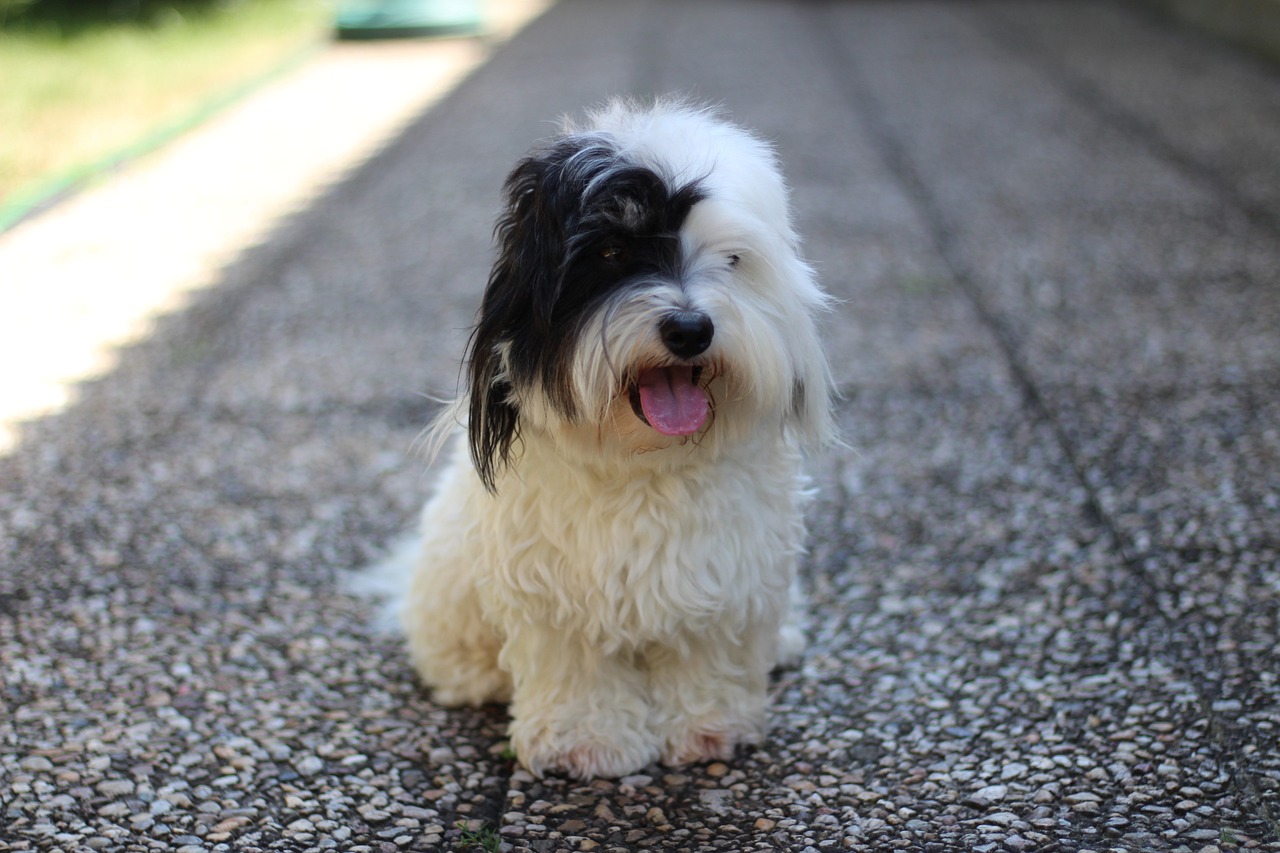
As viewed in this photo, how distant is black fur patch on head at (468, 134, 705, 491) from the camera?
6.93 ft

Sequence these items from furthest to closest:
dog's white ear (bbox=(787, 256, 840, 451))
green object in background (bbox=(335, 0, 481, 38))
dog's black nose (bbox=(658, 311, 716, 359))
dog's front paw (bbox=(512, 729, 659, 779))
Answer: green object in background (bbox=(335, 0, 481, 38)), dog's front paw (bbox=(512, 729, 659, 779)), dog's white ear (bbox=(787, 256, 840, 451)), dog's black nose (bbox=(658, 311, 716, 359))

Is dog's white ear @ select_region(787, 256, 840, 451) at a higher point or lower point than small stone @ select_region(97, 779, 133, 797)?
higher

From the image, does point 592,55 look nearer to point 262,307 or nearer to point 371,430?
point 262,307

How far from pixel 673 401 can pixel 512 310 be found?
33 cm

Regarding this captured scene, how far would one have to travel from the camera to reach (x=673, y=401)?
216 cm

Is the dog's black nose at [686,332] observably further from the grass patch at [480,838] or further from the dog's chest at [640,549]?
the grass patch at [480,838]

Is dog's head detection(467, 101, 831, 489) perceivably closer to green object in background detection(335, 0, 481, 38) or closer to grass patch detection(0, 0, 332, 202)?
grass patch detection(0, 0, 332, 202)

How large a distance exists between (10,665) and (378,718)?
0.94 metres

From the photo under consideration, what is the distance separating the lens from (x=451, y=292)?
18.1 feet

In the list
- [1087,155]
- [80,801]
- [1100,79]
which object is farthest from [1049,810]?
[1100,79]

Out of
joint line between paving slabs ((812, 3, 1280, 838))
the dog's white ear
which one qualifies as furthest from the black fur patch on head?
joint line between paving slabs ((812, 3, 1280, 838))

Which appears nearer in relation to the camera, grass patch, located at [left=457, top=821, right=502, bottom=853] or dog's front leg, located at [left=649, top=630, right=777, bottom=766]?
grass patch, located at [left=457, top=821, right=502, bottom=853]

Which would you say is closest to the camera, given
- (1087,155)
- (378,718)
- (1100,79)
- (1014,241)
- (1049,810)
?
(1049,810)

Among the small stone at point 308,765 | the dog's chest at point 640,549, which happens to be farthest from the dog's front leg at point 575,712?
the small stone at point 308,765
